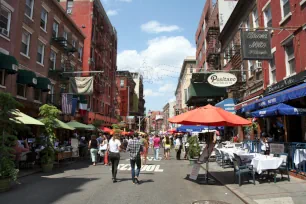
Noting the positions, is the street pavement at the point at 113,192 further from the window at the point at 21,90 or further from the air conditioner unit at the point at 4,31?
the air conditioner unit at the point at 4,31

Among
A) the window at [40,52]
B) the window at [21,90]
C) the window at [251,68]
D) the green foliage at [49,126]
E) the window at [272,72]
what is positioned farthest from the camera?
the window at [40,52]

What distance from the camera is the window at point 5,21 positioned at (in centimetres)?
1662

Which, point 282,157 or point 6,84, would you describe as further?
point 6,84

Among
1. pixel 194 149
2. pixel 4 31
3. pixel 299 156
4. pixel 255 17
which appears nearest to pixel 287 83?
pixel 299 156

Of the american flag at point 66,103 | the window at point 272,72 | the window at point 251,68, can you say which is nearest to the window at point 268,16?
the window at point 272,72

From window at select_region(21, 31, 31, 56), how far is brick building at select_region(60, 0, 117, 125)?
11319 millimetres

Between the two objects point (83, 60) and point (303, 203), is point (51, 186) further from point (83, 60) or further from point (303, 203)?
point (83, 60)

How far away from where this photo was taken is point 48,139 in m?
13.4

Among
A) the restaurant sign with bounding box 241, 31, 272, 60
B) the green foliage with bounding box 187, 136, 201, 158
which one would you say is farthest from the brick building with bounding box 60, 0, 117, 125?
the restaurant sign with bounding box 241, 31, 272, 60

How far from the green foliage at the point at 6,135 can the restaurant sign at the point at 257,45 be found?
10.5 m

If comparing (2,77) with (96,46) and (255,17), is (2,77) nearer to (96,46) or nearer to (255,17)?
(255,17)

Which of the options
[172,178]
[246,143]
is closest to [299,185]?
[172,178]

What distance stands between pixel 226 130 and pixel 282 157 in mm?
18398

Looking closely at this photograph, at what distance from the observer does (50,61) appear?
2367 cm
